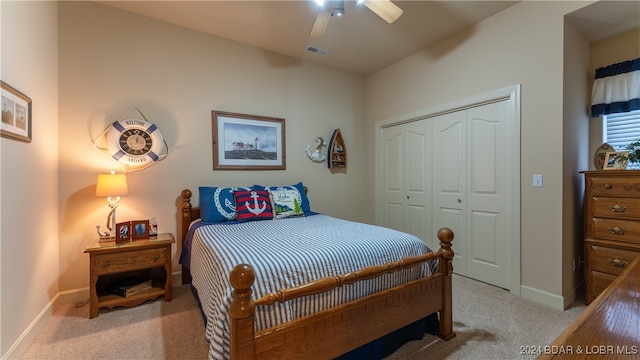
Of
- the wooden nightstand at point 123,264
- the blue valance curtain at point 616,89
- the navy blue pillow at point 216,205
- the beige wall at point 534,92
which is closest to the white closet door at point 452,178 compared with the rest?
the beige wall at point 534,92

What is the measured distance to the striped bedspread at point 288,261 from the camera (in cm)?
127

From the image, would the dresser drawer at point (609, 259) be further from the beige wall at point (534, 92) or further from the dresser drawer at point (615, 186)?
the dresser drawer at point (615, 186)

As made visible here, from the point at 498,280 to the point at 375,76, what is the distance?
9.96ft

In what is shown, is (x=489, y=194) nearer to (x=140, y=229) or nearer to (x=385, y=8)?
(x=385, y=8)

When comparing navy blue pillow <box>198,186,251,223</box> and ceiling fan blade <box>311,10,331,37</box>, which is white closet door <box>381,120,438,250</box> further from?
navy blue pillow <box>198,186,251,223</box>

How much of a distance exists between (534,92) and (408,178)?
1.60 meters

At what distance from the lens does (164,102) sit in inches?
111

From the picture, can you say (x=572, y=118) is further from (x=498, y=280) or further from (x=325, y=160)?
(x=325, y=160)

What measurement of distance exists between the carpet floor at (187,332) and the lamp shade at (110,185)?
97cm

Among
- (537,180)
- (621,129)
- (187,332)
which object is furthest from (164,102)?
(621,129)

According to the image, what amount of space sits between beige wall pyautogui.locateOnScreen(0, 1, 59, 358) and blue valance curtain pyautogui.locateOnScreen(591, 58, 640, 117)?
14.8 ft

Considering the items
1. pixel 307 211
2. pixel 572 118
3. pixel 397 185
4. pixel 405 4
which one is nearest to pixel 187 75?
pixel 307 211

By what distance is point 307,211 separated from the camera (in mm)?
3109

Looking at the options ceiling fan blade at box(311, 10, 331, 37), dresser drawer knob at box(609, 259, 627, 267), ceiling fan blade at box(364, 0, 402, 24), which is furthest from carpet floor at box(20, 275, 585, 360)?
ceiling fan blade at box(311, 10, 331, 37)
